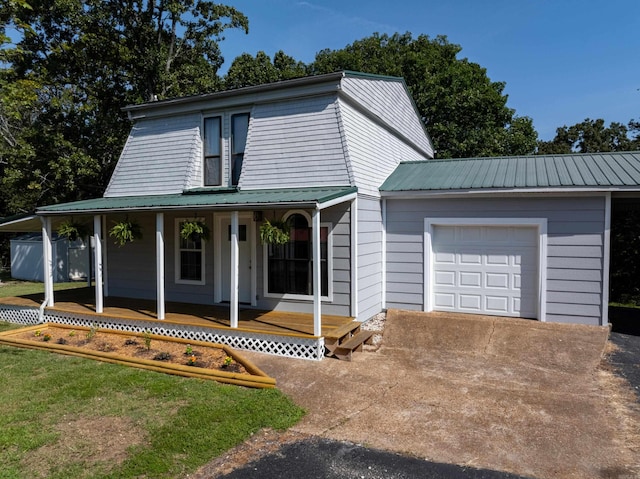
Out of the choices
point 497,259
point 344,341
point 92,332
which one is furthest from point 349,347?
point 92,332

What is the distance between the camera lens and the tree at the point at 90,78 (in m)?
18.2

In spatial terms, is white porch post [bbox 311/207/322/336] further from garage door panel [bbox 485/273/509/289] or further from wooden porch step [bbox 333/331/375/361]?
garage door panel [bbox 485/273/509/289]

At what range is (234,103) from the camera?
1017 centimetres

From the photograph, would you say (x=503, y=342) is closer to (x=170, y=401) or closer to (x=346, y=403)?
(x=346, y=403)

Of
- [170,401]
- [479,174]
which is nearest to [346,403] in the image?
[170,401]

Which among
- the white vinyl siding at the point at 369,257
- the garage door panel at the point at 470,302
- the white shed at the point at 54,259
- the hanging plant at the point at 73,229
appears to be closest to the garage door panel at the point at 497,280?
the garage door panel at the point at 470,302

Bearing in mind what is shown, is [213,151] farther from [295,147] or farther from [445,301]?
[445,301]

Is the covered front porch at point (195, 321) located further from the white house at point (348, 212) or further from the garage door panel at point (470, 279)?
the garage door panel at point (470, 279)

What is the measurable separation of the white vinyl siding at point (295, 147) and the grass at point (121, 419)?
4.69 metres

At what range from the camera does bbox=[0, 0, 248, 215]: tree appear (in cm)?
1820

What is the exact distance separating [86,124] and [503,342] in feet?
64.7

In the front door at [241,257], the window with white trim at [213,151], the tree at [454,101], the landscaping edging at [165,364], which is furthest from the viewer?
the tree at [454,101]

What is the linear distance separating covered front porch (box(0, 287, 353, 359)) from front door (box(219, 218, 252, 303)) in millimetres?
569

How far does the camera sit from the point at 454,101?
21.8m
